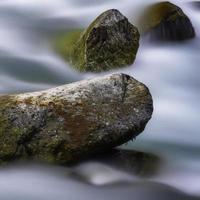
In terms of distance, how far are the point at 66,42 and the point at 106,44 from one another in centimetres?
115

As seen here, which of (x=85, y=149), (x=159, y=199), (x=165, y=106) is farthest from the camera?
(x=165, y=106)

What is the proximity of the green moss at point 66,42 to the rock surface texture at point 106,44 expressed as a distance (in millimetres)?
386

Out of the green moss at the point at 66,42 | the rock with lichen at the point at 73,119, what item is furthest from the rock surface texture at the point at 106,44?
the rock with lichen at the point at 73,119

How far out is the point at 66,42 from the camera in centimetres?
862

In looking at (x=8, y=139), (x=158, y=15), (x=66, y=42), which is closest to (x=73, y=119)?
(x=8, y=139)

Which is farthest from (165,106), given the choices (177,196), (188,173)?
(177,196)

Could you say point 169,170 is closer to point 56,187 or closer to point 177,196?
point 177,196

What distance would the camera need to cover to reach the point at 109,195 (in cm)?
478

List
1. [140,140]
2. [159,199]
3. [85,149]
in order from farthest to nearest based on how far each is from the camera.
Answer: [140,140], [85,149], [159,199]

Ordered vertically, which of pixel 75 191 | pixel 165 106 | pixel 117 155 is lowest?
pixel 75 191

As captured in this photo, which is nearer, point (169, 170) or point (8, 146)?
point (8, 146)

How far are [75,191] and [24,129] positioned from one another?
2.07ft

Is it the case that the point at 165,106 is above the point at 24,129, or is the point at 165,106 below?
above

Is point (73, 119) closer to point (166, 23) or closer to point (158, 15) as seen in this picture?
point (166, 23)
